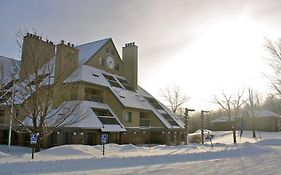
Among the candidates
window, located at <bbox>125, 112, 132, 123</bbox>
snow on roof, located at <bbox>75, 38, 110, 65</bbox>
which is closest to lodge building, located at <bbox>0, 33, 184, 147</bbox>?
snow on roof, located at <bbox>75, 38, 110, 65</bbox>

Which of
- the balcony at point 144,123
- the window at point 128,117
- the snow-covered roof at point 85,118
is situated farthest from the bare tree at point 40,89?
the balcony at point 144,123

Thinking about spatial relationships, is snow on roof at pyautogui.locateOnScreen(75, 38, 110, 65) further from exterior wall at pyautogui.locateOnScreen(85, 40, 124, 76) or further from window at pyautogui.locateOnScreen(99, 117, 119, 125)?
window at pyautogui.locateOnScreen(99, 117, 119, 125)

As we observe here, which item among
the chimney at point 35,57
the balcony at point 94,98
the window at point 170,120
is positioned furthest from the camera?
the window at point 170,120

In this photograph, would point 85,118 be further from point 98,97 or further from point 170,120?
point 170,120

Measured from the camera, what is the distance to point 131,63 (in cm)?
4344

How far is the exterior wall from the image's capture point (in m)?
37.3

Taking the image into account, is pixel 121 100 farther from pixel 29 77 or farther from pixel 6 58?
pixel 6 58

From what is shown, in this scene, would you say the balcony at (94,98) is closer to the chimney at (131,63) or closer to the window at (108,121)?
the window at (108,121)

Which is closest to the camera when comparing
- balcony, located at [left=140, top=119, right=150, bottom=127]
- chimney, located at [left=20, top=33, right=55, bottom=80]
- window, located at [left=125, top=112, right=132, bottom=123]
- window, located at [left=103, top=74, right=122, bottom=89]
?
chimney, located at [left=20, top=33, right=55, bottom=80]

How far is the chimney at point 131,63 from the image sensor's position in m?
43.0

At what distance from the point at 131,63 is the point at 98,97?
1087cm

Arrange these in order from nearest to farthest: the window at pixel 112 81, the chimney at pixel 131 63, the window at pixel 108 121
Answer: the window at pixel 108 121
the window at pixel 112 81
the chimney at pixel 131 63

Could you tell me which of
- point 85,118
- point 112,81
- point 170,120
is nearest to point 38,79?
point 85,118

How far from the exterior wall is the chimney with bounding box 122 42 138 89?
0.91m
